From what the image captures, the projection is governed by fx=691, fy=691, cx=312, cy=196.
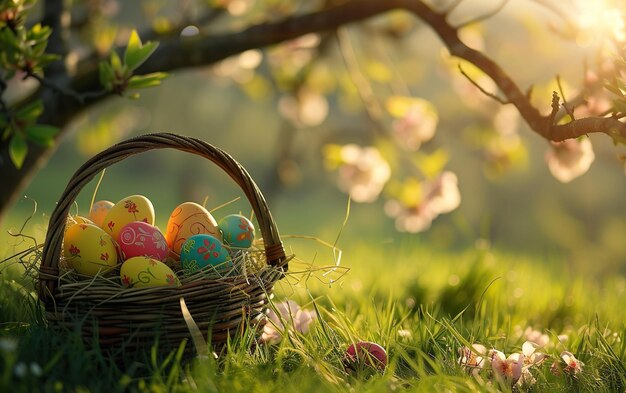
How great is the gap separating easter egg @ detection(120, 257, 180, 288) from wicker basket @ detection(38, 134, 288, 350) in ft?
0.11

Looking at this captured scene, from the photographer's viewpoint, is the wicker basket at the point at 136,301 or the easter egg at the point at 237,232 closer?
the wicker basket at the point at 136,301

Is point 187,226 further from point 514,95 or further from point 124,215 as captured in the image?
point 514,95

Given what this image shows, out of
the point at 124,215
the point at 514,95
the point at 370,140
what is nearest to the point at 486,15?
the point at 514,95

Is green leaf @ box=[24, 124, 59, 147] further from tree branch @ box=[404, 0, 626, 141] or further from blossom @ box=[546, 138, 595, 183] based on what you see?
blossom @ box=[546, 138, 595, 183]

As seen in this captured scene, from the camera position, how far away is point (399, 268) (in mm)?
3494

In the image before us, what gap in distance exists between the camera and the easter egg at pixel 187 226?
1.85m

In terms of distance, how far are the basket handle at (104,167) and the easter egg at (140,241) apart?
0.62ft

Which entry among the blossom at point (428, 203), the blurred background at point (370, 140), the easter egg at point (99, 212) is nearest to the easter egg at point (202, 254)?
the easter egg at point (99, 212)

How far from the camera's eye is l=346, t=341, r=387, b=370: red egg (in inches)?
63.9

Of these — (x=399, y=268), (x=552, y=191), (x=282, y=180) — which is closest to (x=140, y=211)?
(x=399, y=268)

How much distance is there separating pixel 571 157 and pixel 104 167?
4.76ft

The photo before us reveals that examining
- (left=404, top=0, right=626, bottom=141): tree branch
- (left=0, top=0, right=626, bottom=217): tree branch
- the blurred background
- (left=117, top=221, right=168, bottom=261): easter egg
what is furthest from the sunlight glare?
(left=117, top=221, right=168, bottom=261): easter egg

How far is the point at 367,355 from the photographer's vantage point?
162 cm

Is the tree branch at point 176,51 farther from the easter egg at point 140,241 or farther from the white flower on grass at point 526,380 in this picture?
the white flower on grass at point 526,380
